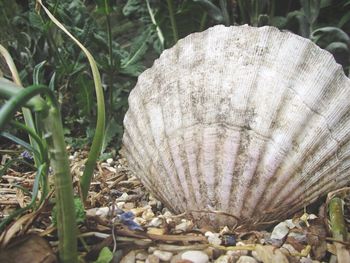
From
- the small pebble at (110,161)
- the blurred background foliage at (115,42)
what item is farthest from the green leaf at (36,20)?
the small pebble at (110,161)

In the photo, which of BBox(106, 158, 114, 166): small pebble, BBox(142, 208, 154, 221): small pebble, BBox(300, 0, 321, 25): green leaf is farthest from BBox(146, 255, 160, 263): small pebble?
BBox(300, 0, 321, 25): green leaf

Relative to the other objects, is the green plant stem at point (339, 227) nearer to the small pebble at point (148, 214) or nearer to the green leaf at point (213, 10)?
the small pebble at point (148, 214)

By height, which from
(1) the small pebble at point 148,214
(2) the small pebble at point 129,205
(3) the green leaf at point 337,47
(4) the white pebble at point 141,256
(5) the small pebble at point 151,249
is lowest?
(4) the white pebble at point 141,256

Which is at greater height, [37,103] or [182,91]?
[182,91]

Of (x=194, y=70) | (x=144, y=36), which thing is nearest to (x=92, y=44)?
(x=144, y=36)

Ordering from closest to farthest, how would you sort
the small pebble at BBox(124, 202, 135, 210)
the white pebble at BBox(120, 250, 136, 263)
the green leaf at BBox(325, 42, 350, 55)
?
the white pebble at BBox(120, 250, 136, 263) → the small pebble at BBox(124, 202, 135, 210) → the green leaf at BBox(325, 42, 350, 55)

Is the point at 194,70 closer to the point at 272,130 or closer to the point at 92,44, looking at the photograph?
the point at 272,130

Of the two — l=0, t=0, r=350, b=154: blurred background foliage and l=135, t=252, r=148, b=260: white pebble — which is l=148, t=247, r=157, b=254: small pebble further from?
l=0, t=0, r=350, b=154: blurred background foliage
